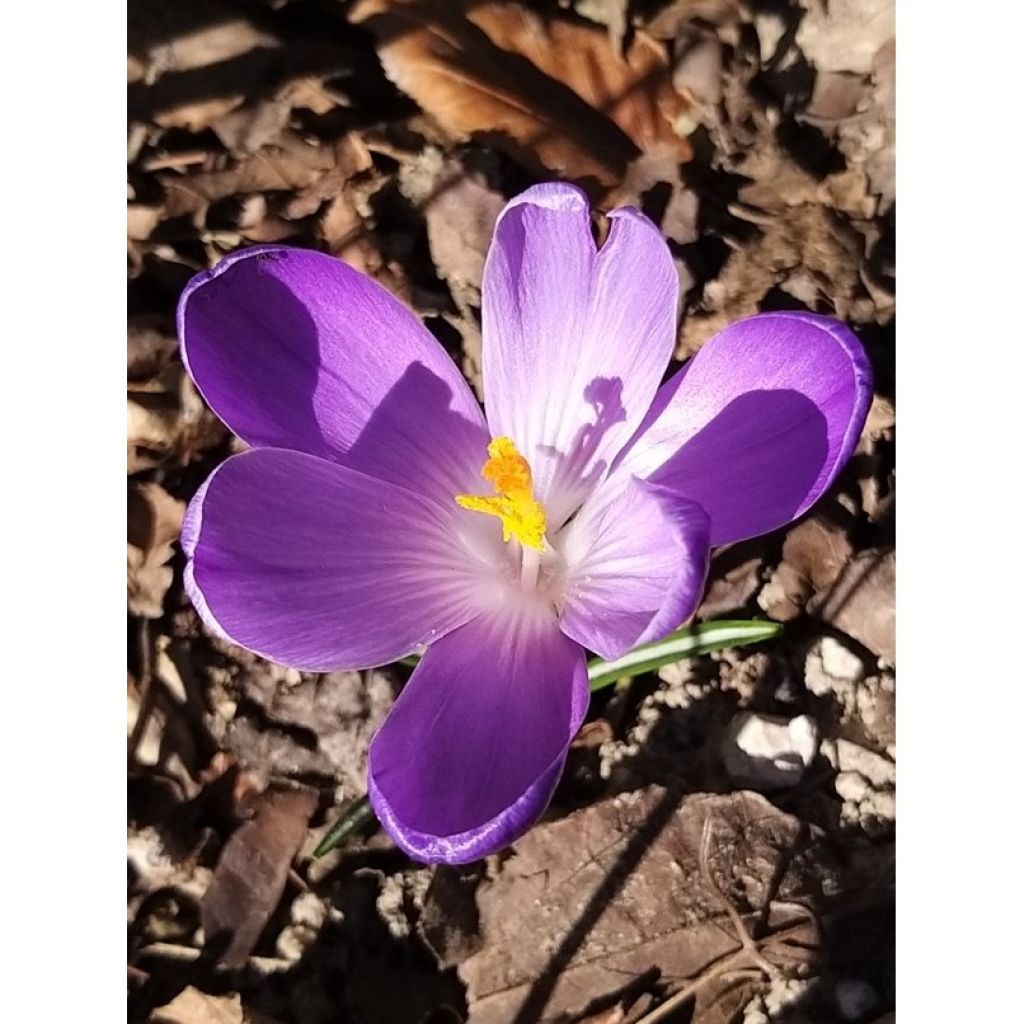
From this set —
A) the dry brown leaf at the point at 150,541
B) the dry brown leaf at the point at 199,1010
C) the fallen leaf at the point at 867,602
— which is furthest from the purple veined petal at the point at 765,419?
the dry brown leaf at the point at 199,1010

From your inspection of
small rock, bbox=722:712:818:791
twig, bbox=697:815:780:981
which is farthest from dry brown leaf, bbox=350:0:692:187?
twig, bbox=697:815:780:981

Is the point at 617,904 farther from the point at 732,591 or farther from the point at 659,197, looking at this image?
the point at 659,197

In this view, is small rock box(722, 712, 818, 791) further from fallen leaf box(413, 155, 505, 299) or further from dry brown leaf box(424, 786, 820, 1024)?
fallen leaf box(413, 155, 505, 299)

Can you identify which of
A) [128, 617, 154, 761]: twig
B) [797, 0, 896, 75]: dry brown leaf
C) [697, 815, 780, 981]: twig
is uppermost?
[797, 0, 896, 75]: dry brown leaf

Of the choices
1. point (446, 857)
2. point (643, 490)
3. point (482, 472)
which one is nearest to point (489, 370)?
point (482, 472)
